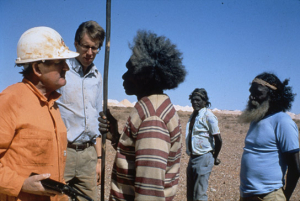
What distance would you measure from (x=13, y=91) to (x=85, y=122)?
1304mm

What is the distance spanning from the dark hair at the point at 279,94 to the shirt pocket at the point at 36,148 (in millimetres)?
2486

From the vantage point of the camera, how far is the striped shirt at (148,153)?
5.20 feet

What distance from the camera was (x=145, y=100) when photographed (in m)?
1.79

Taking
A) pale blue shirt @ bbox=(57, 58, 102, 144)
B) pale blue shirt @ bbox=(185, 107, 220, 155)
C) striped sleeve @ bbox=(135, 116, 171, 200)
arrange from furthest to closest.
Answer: pale blue shirt @ bbox=(185, 107, 220, 155) < pale blue shirt @ bbox=(57, 58, 102, 144) < striped sleeve @ bbox=(135, 116, 171, 200)

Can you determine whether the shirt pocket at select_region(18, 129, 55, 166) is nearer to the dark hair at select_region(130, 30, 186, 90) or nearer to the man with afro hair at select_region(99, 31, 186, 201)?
the man with afro hair at select_region(99, 31, 186, 201)

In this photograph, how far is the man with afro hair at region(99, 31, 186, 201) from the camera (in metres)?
1.59

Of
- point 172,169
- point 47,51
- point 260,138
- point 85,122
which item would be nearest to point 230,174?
point 260,138

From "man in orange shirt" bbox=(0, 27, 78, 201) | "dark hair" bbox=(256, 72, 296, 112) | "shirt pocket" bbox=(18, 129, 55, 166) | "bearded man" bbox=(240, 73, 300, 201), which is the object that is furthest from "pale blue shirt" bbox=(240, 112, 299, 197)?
"shirt pocket" bbox=(18, 129, 55, 166)

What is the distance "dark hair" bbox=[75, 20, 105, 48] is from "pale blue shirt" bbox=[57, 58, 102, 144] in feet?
1.05

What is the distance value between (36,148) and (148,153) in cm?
78

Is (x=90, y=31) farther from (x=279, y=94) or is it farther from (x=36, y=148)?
(x=279, y=94)

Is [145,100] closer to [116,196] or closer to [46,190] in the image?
[116,196]

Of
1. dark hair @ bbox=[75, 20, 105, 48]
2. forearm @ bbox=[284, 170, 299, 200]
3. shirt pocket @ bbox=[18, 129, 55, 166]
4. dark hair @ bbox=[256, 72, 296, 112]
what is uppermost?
dark hair @ bbox=[75, 20, 105, 48]

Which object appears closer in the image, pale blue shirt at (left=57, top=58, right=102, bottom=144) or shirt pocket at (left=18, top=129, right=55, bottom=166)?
shirt pocket at (left=18, top=129, right=55, bottom=166)
